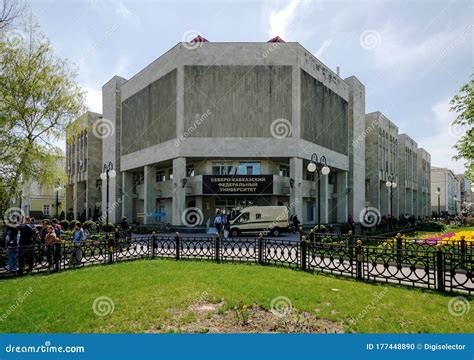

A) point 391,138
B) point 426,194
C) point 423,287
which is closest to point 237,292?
point 423,287

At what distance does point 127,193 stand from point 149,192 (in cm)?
627

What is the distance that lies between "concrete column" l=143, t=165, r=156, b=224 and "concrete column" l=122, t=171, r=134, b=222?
568cm

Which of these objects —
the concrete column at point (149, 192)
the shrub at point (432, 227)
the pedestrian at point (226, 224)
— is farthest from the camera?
the concrete column at point (149, 192)

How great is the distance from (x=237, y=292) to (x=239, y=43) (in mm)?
25842

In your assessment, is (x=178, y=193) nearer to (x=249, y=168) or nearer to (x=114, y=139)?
(x=249, y=168)

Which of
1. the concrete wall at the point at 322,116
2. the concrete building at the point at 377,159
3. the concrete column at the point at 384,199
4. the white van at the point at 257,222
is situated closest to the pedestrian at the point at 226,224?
the white van at the point at 257,222

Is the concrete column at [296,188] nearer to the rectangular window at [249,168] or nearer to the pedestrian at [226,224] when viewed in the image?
the rectangular window at [249,168]

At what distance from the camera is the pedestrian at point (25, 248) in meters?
9.52

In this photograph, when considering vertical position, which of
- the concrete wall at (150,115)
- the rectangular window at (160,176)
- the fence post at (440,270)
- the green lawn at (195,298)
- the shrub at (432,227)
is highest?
the concrete wall at (150,115)

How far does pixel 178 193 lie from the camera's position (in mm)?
26391

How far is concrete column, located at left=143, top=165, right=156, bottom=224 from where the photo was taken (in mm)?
31261

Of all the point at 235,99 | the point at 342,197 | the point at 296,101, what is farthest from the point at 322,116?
the point at 342,197

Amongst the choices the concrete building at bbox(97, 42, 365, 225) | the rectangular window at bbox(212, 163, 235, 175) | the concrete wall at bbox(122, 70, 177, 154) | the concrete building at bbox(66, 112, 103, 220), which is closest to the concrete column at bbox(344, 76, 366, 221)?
the concrete building at bbox(97, 42, 365, 225)

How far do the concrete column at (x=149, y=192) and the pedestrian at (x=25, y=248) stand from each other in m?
20.6
